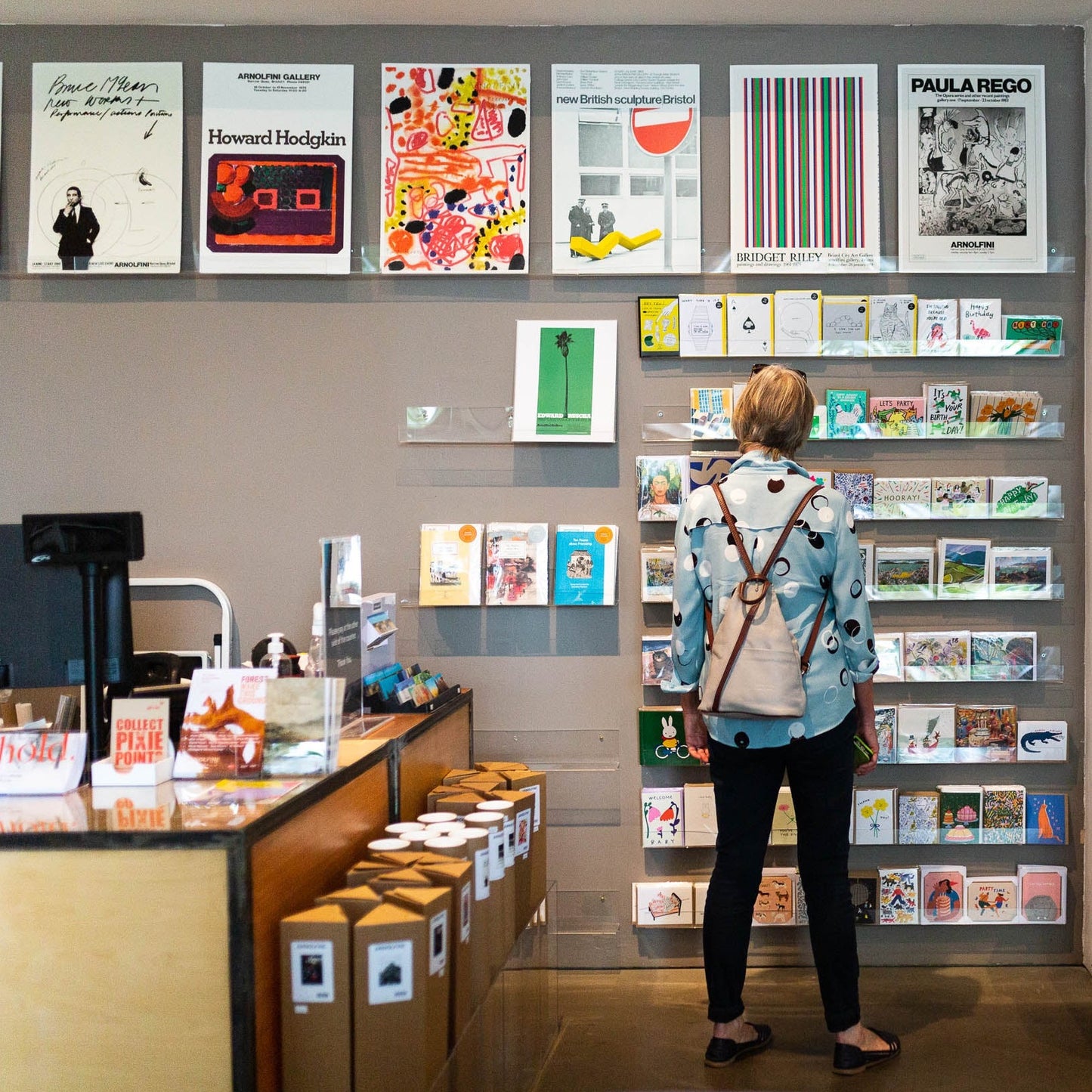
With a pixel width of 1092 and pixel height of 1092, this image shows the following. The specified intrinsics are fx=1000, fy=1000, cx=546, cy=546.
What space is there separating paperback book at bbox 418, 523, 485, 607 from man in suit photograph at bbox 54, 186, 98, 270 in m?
1.46

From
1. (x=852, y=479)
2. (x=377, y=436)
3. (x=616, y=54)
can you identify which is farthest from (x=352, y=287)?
(x=852, y=479)

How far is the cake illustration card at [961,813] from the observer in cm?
330

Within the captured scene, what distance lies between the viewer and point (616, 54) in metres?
3.34

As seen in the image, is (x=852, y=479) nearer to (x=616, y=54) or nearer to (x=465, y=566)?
(x=465, y=566)

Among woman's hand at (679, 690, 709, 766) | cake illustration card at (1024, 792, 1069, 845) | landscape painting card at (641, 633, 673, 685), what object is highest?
landscape painting card at (641, 633, 673, 685)

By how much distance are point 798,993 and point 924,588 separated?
4.41 feet

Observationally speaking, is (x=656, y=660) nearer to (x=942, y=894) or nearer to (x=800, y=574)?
(x=800, y=574)

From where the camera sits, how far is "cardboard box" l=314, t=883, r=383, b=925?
1.75 metres

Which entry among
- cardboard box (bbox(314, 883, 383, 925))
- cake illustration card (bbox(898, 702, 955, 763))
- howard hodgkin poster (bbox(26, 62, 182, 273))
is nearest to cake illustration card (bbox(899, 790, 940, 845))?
cake illustration card (bbox(898, 702, 955, 763))

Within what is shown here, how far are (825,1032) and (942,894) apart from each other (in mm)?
735

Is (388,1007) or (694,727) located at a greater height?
(694,727)

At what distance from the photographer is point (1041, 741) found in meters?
3.32

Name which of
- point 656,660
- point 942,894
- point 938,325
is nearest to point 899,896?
point 942,894

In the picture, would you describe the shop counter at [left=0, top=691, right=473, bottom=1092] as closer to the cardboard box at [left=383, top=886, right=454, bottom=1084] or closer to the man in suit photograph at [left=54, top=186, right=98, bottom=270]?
the cardboard box at [left=383, top=886, right=454, bottom=1084]
